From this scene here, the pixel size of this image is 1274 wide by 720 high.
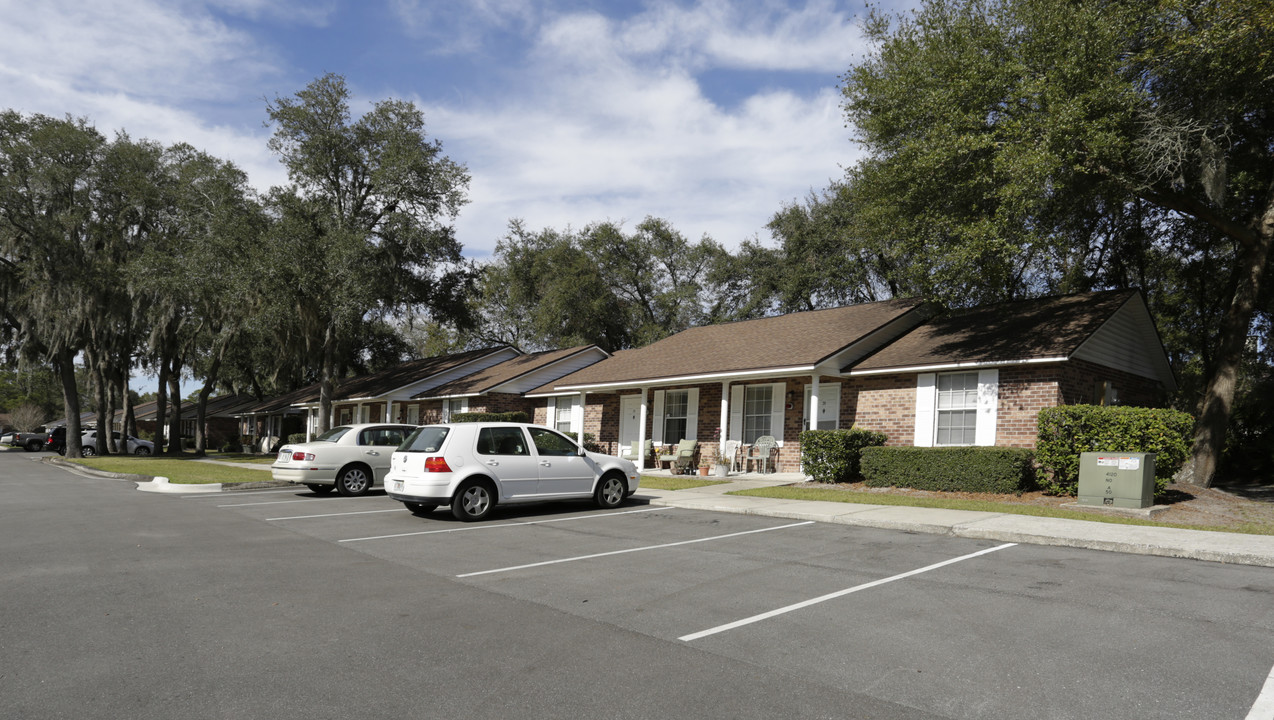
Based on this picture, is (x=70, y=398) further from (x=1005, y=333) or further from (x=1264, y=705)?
(x=1264, y=705)

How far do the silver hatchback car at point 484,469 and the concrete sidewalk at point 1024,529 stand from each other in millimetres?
2666

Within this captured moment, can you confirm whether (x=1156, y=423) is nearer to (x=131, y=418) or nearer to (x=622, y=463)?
(x=622, y=463)

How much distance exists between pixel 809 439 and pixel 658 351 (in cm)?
1030

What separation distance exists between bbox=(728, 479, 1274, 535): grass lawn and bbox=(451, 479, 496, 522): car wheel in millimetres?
6167

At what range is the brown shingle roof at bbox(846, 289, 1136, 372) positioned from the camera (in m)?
17.5

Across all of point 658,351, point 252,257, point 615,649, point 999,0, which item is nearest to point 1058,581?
point 615,649

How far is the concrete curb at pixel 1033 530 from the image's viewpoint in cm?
884

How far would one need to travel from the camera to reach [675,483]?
18.8m

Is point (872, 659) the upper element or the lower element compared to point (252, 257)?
lower

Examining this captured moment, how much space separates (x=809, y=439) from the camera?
1875 centimetres

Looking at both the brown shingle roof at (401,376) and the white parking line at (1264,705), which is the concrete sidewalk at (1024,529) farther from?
the brown shingle roof at (401,376)

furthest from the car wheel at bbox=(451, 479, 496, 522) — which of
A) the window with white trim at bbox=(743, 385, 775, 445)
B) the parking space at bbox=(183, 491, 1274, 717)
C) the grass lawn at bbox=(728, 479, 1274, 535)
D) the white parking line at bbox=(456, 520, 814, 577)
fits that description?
the window with white trim at bbox=(743, 385, 775, 445)

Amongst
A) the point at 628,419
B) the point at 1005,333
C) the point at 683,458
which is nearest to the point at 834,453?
the point at 683,458

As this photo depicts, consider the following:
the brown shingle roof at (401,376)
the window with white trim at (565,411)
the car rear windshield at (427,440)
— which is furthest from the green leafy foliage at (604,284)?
the car rear windshield at (427,440)
